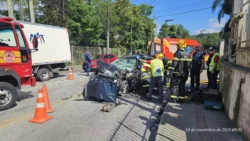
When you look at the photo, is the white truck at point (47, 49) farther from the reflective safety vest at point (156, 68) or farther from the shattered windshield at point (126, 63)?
the reflective safety vest at point (156, 68)

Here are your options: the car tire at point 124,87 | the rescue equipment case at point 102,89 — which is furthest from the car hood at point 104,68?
the car tire at point 124,87

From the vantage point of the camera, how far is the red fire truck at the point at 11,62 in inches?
244

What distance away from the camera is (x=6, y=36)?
6465mm

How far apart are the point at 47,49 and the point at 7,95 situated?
6520mm

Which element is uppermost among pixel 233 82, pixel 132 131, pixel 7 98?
pixel 233 82

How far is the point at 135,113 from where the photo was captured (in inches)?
239

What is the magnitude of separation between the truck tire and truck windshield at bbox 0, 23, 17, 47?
1.17 m

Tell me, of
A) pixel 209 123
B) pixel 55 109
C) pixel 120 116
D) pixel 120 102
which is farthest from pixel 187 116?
pixel 55 109

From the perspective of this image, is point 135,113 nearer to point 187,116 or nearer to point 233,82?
point 187,116

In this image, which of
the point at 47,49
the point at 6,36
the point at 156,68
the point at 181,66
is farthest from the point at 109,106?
the point at 47,49

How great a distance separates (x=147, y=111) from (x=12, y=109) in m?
3.86

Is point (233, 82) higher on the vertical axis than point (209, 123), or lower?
higher

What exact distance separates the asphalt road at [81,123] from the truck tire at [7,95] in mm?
162

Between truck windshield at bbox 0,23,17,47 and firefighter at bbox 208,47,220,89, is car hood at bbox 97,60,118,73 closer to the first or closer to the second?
truck windshield at bbox 0,23,17,47
